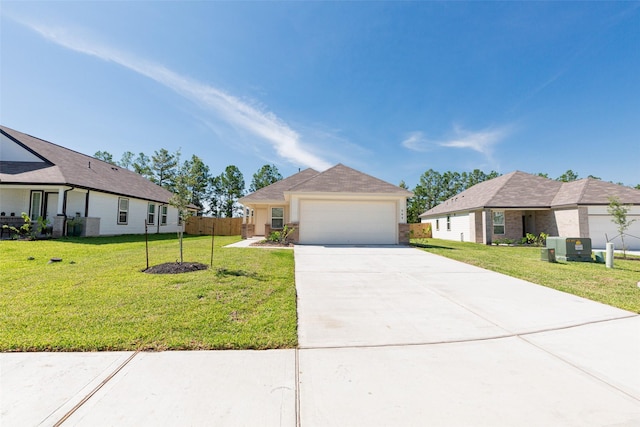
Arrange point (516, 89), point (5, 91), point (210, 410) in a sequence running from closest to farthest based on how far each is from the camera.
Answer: point (210, 410) → point (5, 91) → point (516, 89)

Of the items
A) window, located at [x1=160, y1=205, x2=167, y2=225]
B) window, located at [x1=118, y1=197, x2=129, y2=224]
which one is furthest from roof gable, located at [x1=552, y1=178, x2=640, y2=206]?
window, located at [x1=160, y1=205, x2=167, y2=225]

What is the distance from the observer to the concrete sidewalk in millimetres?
1871

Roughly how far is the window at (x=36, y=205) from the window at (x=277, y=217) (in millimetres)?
12995

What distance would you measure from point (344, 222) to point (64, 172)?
16016mm

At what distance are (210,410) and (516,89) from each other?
61.3ft

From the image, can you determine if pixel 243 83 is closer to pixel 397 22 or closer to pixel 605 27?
pixel 397 22

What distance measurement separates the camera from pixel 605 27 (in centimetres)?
1027

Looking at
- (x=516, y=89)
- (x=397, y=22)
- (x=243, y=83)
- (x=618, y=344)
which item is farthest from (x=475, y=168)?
(x=618, y=344)

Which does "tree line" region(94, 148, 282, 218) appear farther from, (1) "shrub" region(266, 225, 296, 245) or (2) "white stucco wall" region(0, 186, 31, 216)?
(1) "shrub" region(266, 225, 296, 245)

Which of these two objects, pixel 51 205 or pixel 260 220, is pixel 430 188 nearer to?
pixel 260 220

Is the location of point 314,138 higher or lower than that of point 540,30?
lower

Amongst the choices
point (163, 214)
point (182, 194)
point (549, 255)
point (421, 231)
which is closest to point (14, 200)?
point (163, 214)

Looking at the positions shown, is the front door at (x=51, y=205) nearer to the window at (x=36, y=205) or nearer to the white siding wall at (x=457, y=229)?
the window at (x=36, y=205)

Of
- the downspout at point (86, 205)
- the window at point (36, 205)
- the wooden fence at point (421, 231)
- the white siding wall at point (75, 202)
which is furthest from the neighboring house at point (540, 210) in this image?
the window at point (36, 205)
